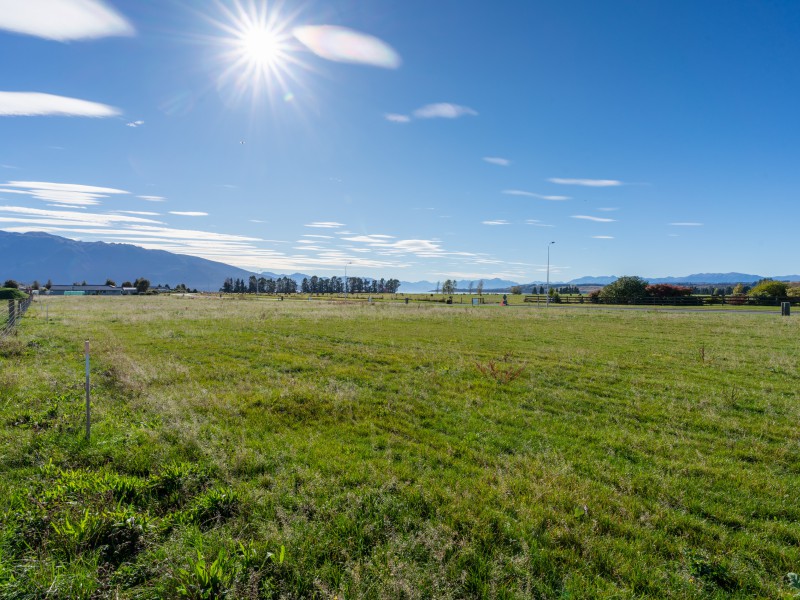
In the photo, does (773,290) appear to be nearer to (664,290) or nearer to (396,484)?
(664,290)

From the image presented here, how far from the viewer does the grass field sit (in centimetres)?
394

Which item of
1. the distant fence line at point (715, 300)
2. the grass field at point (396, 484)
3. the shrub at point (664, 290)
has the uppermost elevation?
the shrub at point (664, 290)

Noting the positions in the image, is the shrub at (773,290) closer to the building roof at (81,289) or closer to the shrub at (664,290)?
the shrub at (664,290)

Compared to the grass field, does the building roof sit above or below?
above

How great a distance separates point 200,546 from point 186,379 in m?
8.52

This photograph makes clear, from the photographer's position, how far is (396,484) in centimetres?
563

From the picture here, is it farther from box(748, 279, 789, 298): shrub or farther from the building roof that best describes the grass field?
the building roof

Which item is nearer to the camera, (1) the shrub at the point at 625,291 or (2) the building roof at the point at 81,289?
(1) the shrub at the point at 625,291

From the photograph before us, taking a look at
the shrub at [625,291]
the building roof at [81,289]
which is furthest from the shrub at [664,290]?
the building roof at [81,289]

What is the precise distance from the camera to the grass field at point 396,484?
3.94 meters

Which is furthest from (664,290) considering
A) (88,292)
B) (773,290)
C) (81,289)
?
(81,289)

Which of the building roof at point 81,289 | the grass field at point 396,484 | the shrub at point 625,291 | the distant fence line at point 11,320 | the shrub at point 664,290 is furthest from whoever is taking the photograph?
the building roof at point 81,289

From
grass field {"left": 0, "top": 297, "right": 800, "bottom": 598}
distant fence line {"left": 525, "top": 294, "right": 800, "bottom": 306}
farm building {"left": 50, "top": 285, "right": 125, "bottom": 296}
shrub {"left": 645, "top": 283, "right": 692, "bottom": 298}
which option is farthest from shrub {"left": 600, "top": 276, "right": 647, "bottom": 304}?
farm building {"left": 50, "top": 285, "right": 125, "bottom": 296}

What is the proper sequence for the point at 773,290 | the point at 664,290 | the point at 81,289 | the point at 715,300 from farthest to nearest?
1. the point at 81,289
2. the point at 664,290
3. the point at 715,300
4. the point at 773,290
